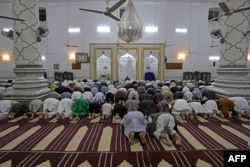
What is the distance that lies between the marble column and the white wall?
4.86m

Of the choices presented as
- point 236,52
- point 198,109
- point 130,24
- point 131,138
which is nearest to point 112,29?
A: point 130,24

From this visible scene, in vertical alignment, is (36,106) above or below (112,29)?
below

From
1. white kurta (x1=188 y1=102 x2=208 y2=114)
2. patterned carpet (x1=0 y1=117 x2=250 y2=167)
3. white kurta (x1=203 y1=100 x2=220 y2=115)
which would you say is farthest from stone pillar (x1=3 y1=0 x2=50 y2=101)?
white kurta (x1=203 y1=100 x2=220 y2=115)

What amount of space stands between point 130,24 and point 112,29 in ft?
14.5

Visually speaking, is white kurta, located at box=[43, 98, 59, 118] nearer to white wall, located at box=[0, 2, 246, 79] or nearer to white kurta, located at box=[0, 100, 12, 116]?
white kurta, located at box=[0, 100, 12, 116]

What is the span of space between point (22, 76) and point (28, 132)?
2272 millimetres

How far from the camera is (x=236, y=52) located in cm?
507

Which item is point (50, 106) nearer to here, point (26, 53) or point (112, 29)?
point (26, 53)

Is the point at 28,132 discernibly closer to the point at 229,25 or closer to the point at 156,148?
the point at 156,148

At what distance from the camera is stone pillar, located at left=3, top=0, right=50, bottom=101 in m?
4.88

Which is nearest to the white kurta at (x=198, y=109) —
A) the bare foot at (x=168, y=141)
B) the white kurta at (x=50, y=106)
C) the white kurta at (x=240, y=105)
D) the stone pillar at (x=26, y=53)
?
the white kurta at (x=240, y=105)

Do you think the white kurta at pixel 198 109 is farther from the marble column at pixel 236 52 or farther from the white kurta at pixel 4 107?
the white kurta at pixel 4 107

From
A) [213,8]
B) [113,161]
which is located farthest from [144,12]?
[113,161]

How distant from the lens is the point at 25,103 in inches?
191
